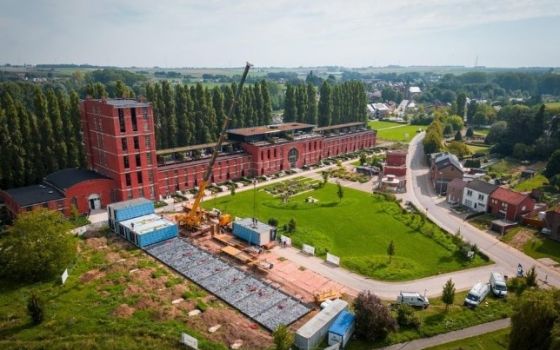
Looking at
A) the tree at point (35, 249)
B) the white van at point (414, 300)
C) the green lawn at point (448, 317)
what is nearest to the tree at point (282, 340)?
the green lawn at point (448, 317)

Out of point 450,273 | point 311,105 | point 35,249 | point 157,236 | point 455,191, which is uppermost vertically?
point 311,105

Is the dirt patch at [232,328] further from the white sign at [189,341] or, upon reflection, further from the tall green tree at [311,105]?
the tall green tree at [311,105]

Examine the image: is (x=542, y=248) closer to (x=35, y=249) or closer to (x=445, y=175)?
(x=445, y=175)

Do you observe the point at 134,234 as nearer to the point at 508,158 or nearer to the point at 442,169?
the point at 442,169

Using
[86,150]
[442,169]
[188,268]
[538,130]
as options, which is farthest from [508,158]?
[86,150]

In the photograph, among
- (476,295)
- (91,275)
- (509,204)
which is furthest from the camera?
(509,204)

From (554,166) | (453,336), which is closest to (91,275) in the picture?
(453,336)
